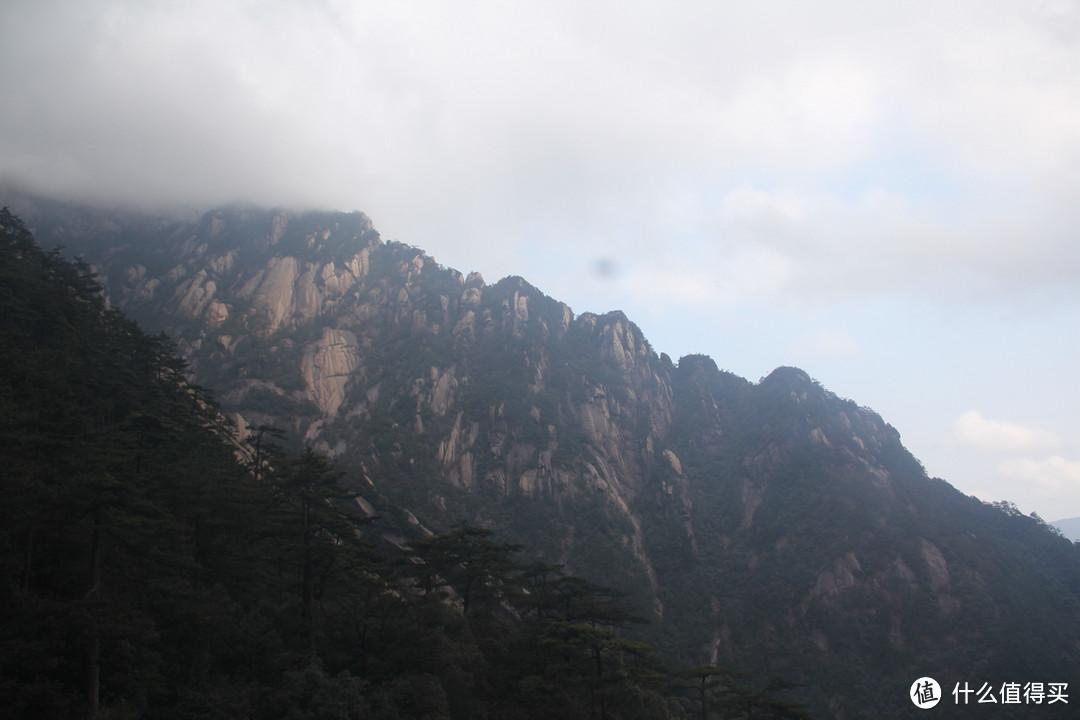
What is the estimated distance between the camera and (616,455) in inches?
4277

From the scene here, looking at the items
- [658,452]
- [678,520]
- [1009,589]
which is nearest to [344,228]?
[658,452]

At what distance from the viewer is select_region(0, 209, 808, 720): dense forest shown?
2153 centimetres

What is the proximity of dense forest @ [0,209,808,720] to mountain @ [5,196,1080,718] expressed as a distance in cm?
2736

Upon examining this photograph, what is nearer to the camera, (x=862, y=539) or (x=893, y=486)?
(x=862, y=539)

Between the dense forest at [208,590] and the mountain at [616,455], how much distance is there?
1077 inches

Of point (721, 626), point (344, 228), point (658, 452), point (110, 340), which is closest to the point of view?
point (110, 340)

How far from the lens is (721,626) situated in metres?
80.9

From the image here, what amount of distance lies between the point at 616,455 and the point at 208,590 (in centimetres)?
8486

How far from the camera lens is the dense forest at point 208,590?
70.6 feet

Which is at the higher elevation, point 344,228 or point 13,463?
point 344,228

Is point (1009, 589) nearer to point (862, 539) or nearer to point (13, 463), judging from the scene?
point (862, 539)

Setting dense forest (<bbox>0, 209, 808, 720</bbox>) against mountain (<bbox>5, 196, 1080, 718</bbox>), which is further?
mountain (<bbox>5, 196, 1080, 718</bbox>)

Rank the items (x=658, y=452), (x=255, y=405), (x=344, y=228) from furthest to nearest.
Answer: (x=344, y=228)
(x=658, y=452)
(x=255, y=405)

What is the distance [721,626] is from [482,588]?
51.3m
